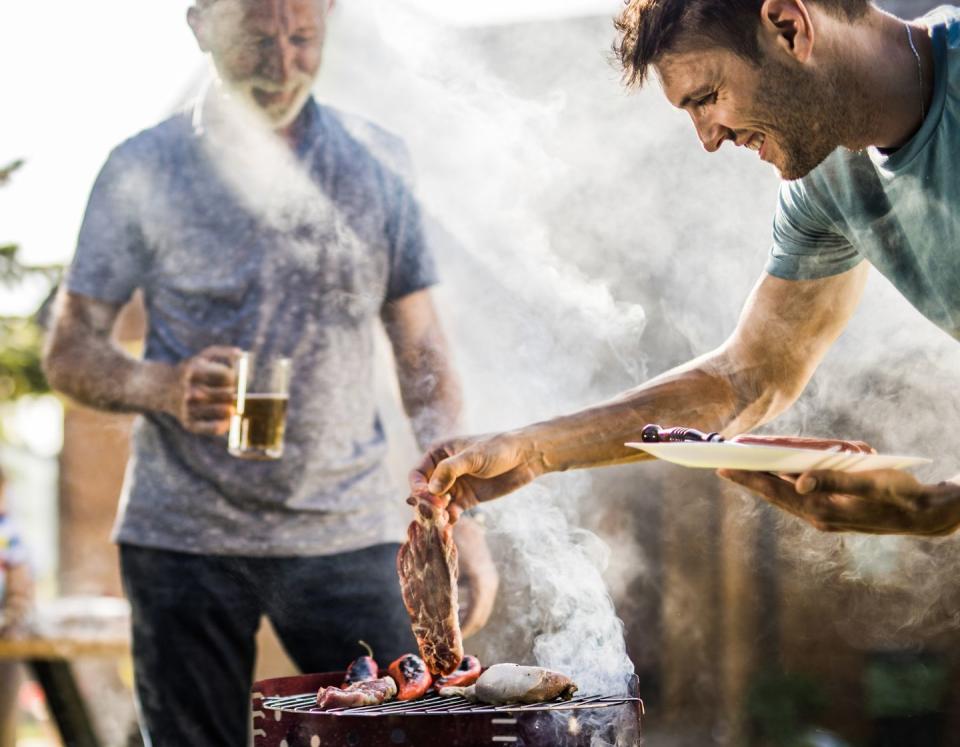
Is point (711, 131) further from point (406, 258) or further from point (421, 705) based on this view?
point (406, 258)

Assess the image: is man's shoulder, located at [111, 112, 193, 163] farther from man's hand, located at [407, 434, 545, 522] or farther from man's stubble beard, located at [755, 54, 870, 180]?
man's stubble beard, located at [755, 54, 870, 180]

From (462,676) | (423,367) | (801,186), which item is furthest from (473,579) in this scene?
(801,186)

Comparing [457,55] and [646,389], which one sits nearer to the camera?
[646,389]

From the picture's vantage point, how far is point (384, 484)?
3.99m

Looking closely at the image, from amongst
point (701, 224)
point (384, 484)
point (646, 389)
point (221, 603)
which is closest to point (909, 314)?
point (701, 224)

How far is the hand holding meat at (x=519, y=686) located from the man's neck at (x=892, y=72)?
159cm

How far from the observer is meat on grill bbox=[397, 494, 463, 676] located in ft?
8.73

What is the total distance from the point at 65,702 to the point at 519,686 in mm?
3361

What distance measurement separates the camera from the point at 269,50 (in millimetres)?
4109

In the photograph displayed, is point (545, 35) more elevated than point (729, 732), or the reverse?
point (545, 35)

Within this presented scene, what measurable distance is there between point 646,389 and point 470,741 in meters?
1.16

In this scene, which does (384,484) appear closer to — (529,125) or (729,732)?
(529,125)

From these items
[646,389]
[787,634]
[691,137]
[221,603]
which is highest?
[691,137]

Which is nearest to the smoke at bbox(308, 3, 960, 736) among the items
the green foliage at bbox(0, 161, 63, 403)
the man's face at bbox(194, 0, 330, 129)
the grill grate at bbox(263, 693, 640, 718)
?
the man's face at bbox(194, 0, 330, 129)
